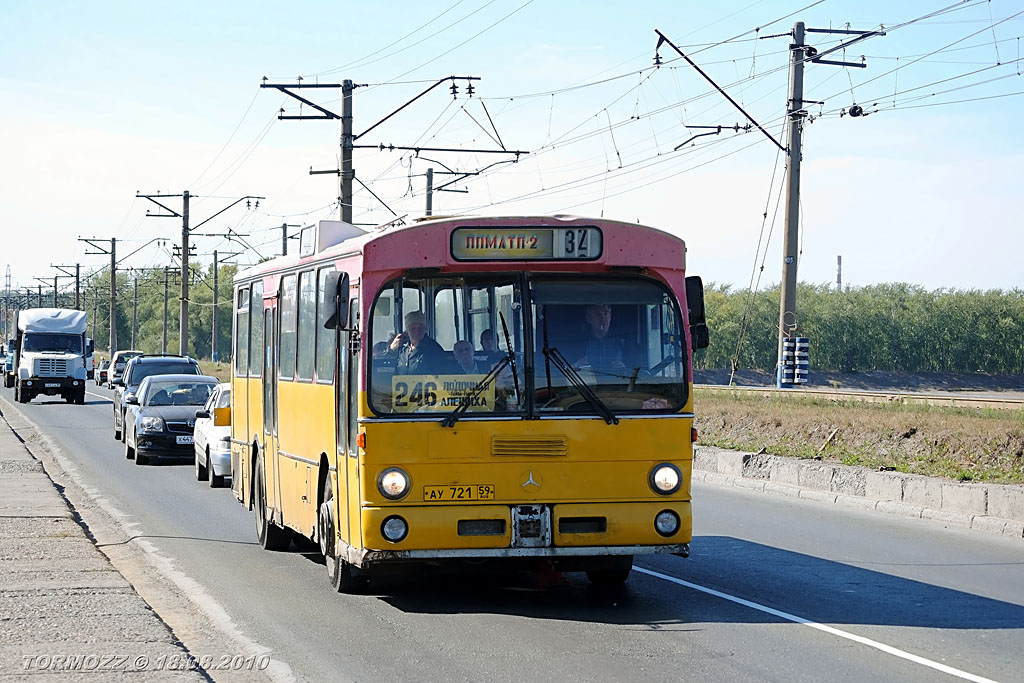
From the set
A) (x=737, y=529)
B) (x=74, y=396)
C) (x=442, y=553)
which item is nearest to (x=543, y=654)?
(x=442, y=553)

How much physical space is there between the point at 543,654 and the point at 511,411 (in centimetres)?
181

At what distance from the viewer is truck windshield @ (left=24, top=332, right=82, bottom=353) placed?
174ft

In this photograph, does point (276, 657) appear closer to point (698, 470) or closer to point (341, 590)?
point (341, 590)

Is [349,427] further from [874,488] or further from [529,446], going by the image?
[874,488]

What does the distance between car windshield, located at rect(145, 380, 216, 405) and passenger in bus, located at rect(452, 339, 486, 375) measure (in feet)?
54.3

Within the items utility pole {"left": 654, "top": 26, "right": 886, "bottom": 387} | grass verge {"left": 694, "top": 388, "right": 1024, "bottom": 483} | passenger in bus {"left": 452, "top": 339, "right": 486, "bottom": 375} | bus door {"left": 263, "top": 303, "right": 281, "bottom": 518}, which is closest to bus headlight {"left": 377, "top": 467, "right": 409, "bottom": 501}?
passenger in bus {"left": 452, "top": 339, "right": 486, "bottom": 375}

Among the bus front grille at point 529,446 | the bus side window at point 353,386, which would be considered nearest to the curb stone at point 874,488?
the bus front grille at point 529,446

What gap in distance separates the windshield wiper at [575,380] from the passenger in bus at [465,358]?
1.60 feet

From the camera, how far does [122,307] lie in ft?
543

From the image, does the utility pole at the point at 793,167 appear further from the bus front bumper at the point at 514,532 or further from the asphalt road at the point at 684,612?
the bus front bumper at the point at 514,532

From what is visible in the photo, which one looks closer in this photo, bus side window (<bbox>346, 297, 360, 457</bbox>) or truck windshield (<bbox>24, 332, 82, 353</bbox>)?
bus side window (<bbox>346, 297, 360, 457</bbox>)

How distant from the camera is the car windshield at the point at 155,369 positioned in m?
32.7

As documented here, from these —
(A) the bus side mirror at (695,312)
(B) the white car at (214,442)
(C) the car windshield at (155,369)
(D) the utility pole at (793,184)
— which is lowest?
(B) the white car at (214,442)

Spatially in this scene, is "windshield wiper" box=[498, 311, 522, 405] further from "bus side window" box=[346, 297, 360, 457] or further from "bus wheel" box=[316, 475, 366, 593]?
"bus wheel" box=[316, 475, 366, 593]
